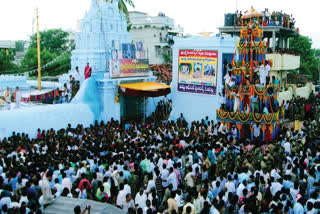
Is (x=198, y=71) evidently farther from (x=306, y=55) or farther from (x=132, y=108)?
(x=306, y=55)

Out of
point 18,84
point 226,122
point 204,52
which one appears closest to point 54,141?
point 226,122

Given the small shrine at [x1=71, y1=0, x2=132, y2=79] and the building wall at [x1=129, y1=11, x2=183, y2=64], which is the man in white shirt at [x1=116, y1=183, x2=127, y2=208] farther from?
the building wall at [x1=129, y1=11, x2=183, y2=64]

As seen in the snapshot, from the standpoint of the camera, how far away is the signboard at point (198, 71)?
70.1 feet

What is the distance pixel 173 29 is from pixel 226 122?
38.1 metres

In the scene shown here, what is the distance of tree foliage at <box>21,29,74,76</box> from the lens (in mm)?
43031

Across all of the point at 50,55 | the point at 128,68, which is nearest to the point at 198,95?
the point at 128,68

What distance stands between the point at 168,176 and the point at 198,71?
490 inches

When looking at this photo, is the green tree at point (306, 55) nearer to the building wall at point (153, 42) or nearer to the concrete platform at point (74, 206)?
the building wall at point (153, 42)

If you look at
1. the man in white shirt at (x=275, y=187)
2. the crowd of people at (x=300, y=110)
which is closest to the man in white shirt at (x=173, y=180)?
the man in white shirt at (x=275, y=187)

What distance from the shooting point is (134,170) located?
1106cm

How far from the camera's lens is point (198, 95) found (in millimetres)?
22188

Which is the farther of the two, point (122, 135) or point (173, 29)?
point (173, 29)

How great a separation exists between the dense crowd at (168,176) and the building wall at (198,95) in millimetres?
6967

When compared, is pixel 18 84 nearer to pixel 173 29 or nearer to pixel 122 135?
pixel 122 135
